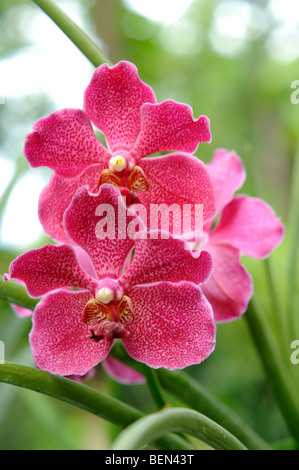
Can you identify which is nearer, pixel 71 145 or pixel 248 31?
pixel 71 145

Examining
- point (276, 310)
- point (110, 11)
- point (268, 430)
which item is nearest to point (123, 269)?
point (276, 310)

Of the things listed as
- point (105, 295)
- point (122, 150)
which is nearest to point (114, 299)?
point (105, 295)

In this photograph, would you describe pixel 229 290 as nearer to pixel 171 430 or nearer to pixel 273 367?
pixel 273 367

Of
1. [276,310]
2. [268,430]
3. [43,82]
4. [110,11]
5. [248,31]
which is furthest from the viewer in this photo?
[248,31]

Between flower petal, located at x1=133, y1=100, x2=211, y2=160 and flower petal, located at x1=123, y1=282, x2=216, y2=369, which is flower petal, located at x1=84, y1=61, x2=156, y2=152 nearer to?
flower petal, located at x1=133, y1=100, x2=211, y2=160

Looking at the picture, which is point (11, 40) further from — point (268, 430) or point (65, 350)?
point (65, 350)

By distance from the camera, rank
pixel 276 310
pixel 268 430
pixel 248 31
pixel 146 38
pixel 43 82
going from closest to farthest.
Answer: pixel 276 310 < pixel 268 430 < pixel 43 82 < pixel 146 38 < pixel 248 31
